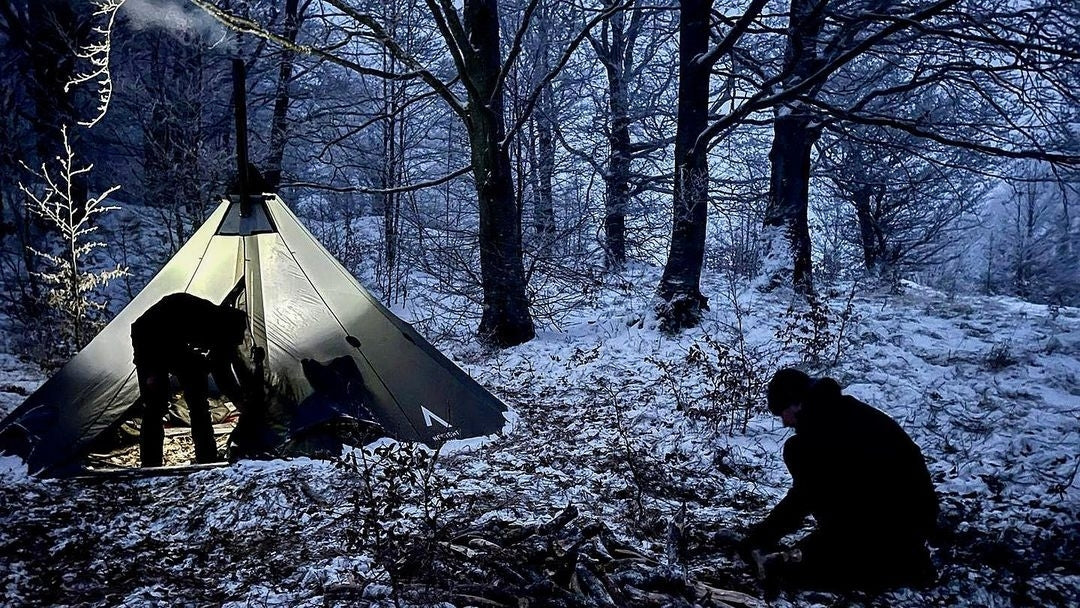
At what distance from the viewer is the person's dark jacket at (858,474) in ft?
9.37

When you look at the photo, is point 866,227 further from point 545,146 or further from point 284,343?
point 284,343

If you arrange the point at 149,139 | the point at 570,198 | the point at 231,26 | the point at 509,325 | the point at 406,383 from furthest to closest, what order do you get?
1. the point at 570,198
2. the point at 149,139
3. the point at 509,325
4. the point at 231,26
5. the point at 406,383

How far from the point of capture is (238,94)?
16.2 ft

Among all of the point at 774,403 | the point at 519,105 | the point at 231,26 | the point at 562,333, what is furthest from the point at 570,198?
the point at 774,403

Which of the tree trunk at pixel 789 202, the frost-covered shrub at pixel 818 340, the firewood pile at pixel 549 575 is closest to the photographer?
the firewood pile at pixel 549 575

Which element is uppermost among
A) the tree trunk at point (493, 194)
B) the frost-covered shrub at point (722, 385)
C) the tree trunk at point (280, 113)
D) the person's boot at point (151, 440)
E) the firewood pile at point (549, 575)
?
the tree trunk at point (280, 113)

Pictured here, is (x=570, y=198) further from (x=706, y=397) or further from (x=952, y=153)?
(x=706, y=397)

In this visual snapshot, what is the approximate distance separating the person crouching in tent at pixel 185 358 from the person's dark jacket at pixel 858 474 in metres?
4.16

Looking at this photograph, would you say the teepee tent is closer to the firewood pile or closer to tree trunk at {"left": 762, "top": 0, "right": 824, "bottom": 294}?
the firewood pile

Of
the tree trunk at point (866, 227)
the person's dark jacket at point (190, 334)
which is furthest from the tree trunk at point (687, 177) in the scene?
the tree trunk at point (866, 227)

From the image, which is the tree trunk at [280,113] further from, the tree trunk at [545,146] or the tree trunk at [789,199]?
the tree trunk at [789,199]

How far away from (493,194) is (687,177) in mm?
2529

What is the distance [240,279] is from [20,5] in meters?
12.7

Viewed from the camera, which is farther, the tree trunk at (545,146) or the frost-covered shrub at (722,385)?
the tree trunk at (545,146)
